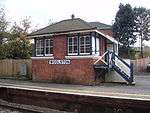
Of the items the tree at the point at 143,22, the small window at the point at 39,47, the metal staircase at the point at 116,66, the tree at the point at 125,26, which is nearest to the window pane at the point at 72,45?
the metal staircase at the point at 116,66

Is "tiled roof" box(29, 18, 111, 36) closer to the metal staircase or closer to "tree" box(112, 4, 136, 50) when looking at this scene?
the metal staircase

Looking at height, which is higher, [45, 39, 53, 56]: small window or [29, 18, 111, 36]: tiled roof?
[29, 18, 111, 36]: tiled roof

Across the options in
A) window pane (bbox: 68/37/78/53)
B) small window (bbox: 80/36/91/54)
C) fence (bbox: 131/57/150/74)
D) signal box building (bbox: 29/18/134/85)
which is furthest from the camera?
fence (bbox: 131/57/150/74)

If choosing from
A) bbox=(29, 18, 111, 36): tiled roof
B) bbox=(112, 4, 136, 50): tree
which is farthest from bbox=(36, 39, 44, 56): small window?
bbox=(112, 4, 136, 50): tree

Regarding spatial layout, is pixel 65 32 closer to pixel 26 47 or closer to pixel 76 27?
pixel 76 27

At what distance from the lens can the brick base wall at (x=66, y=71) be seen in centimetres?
2300

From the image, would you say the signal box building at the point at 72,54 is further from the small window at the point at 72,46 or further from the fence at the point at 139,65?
the fence at the point at 139,65

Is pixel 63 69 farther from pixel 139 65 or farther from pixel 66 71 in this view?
pixel 139 65

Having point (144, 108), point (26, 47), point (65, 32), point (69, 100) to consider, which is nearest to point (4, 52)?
point (26, 47)

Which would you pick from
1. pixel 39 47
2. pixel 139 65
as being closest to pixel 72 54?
pixel 39 47

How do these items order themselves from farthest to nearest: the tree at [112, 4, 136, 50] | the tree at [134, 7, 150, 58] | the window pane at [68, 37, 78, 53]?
1. the tree at [134, 7, 150, 58]
2. the tree at [112, 4, 136, 50]
3. the window pane at [68, 37, 78, 53]

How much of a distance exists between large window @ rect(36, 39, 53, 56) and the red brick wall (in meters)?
0.55

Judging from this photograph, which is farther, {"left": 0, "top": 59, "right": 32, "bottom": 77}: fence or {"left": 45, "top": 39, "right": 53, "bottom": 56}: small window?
{"left": 0, "top": 59, "right": 32, "bottom": 77}: fence

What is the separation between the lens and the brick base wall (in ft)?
75.5
